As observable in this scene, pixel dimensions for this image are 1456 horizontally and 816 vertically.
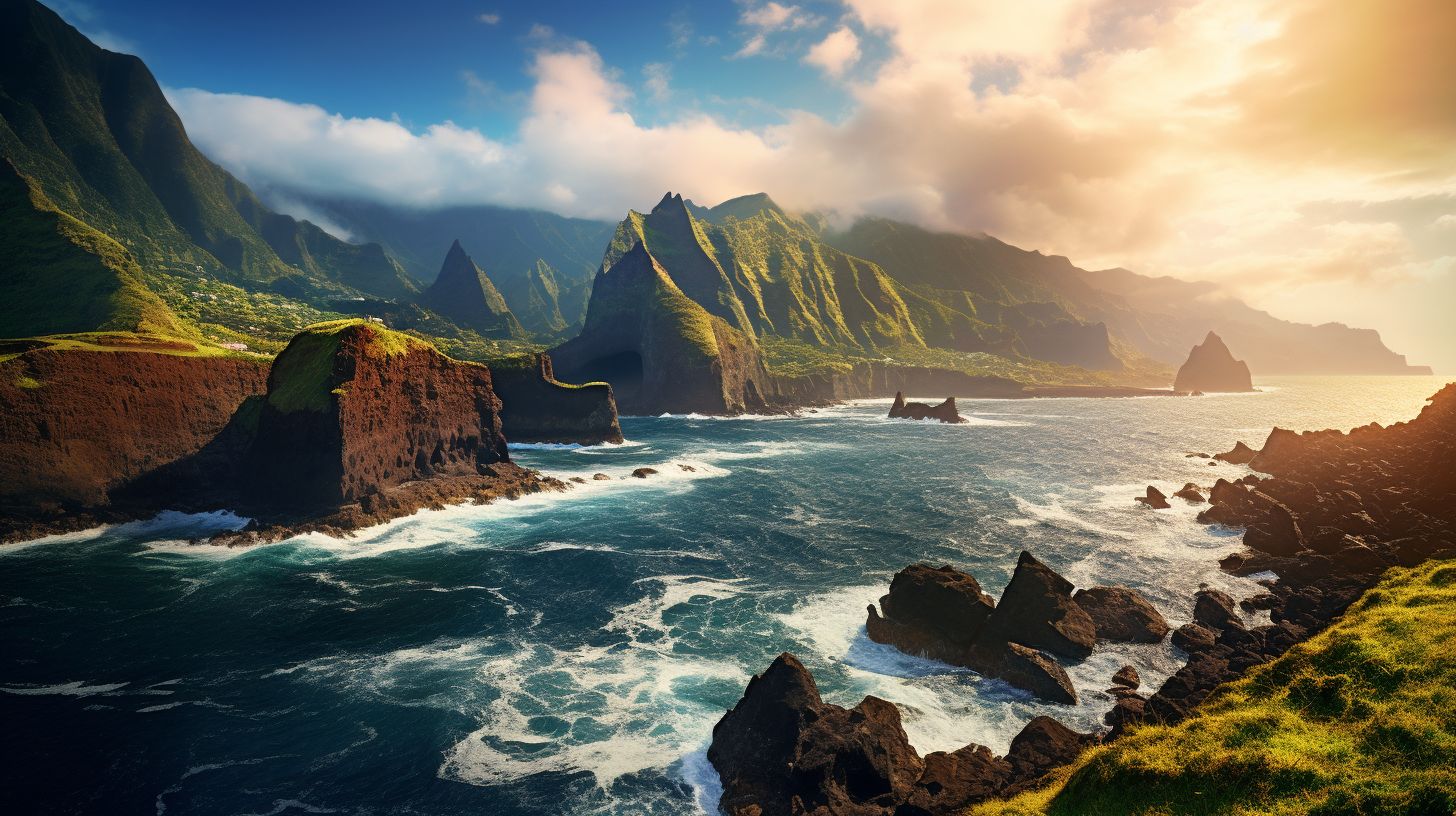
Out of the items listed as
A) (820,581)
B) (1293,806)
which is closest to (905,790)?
(1293,806)

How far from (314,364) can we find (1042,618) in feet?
220

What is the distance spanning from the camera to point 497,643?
33438mm

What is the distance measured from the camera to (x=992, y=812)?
56.3 feet

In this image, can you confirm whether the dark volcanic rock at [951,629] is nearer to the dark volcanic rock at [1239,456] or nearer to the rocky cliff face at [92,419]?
the rocky cliff face at [92,419]

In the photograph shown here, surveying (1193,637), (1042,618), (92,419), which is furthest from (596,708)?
(92,419)

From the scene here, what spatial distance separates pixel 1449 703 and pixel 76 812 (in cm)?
4108

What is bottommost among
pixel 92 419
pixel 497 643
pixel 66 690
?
pixel 66 690

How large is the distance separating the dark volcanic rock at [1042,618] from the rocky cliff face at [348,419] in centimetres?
5753

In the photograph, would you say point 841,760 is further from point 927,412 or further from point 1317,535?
point 927,412

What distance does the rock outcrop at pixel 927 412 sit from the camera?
6432 inches

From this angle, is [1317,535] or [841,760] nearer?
[841,760]

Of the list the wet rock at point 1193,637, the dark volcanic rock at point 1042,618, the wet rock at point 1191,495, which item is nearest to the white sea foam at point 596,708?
the dark volcanic rock at point 1042,618

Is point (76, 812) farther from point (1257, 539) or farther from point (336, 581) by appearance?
point (1257, 539)

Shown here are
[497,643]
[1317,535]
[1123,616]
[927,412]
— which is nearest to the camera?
[497,643]
